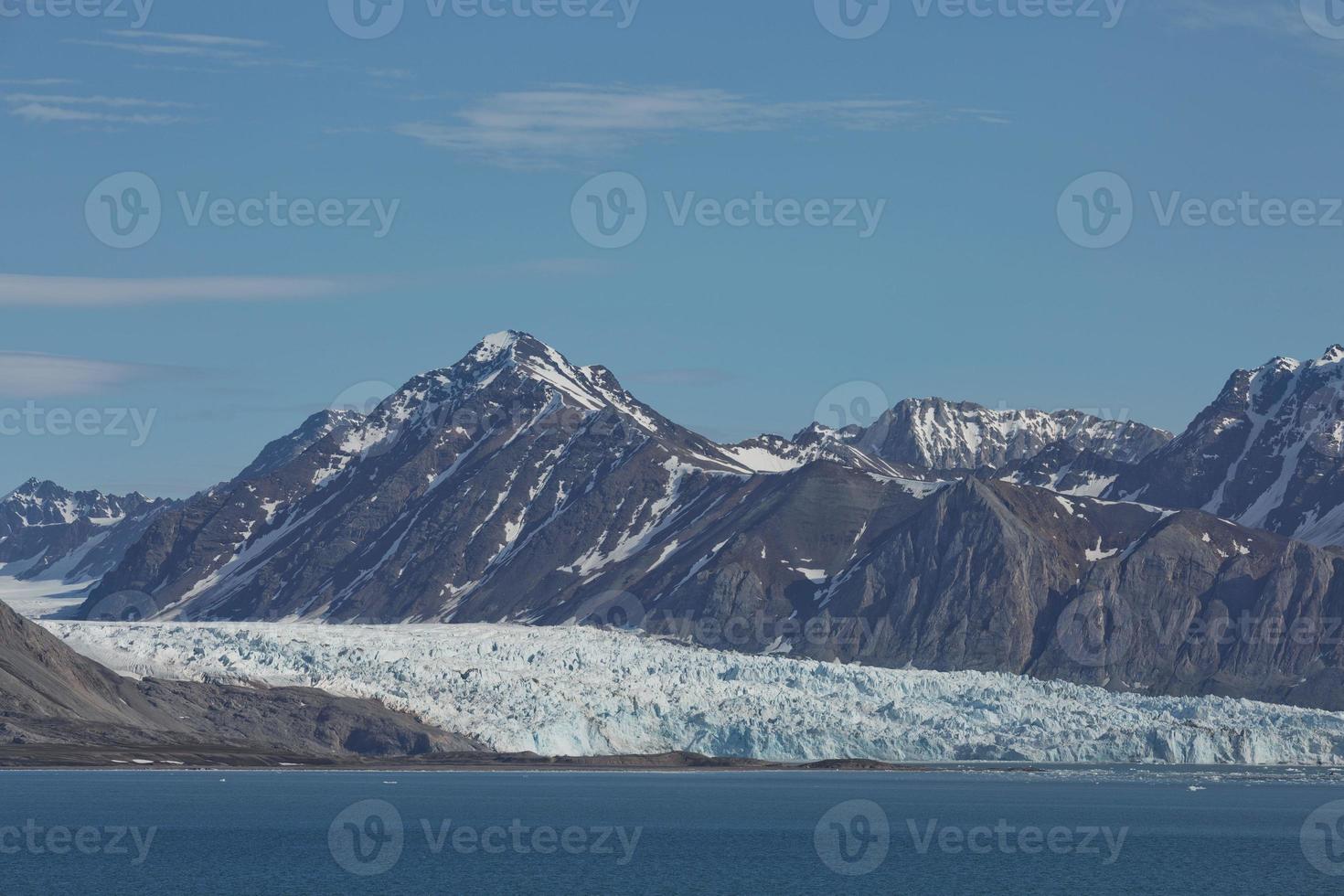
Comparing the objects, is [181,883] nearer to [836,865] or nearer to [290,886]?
[290,886]

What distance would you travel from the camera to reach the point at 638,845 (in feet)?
481

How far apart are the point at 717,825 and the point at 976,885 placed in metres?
44.0

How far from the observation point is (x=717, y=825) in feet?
545

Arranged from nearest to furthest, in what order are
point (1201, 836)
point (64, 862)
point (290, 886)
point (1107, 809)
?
point (290, 886)
point (64, 862)
point (1201, 836)
point (1107, 809)

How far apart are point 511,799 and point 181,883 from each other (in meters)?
76.0

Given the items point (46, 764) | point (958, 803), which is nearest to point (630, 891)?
point (958, 803)

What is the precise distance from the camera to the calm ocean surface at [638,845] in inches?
4872

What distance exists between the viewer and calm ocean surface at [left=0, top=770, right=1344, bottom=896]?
123750 millimetres

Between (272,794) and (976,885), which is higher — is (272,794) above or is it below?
below

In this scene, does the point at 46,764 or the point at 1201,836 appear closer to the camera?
the point at 1201,836

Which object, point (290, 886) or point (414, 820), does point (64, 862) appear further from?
point (414, 820)

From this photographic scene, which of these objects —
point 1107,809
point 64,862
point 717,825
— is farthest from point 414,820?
point 1107,809

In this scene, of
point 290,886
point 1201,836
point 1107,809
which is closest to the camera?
point 290,886

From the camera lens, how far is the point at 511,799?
193250 mm
